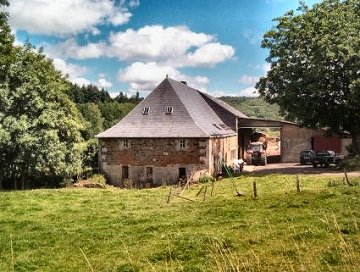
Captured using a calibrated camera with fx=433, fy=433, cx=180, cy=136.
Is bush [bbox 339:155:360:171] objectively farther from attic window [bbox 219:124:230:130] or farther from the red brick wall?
attic window [bbox 219:124:230:130]

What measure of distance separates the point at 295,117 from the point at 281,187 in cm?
1362

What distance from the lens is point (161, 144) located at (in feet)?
123

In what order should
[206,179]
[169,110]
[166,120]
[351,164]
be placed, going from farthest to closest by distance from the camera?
[169,110]
[166,120]
[351,164]
[206,179]

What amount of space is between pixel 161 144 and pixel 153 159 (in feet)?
4.88

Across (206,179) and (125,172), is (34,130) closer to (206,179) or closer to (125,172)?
(125,172)

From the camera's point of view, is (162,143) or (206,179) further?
(162,143)

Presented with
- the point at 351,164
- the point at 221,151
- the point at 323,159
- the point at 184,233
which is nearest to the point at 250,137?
the point at 323,159

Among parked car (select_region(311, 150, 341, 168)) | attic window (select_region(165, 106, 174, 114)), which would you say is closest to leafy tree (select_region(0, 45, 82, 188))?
attic window (select_region(165, 106, 174, 114))

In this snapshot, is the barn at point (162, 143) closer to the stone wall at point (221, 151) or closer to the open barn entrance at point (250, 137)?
Answer: the stone wall at point (221, 151)

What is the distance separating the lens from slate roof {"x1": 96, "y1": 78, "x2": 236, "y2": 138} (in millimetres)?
37531

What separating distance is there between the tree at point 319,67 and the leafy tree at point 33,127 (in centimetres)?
1850

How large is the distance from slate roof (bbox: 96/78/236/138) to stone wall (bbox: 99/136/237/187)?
23.0 inches

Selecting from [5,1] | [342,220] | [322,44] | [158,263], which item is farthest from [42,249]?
[322,44]

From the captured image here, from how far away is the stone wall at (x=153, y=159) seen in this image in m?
36.6
